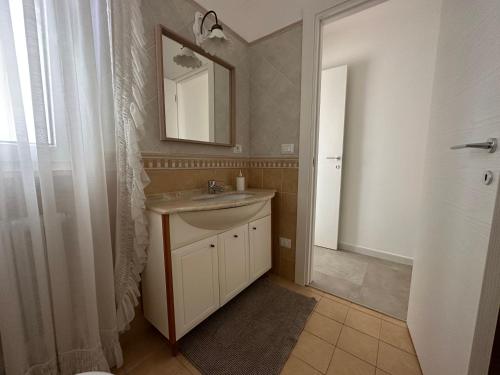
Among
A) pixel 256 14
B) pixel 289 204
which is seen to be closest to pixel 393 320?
pixel 289 204

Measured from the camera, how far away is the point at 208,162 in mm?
1521

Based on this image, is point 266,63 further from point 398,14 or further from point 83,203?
point 83,203

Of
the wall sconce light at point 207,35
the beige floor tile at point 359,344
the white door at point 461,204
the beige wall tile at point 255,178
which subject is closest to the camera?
the white door at point 461,204

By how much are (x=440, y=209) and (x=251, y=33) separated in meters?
1.93

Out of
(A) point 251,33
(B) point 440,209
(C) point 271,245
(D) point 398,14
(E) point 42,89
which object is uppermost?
(D) point 398,14

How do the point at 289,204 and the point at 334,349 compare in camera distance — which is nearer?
the point at 334,349

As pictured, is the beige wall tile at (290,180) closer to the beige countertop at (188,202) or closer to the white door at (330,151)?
the beige countertop at (188,202)

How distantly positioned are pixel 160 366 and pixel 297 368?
71 cm

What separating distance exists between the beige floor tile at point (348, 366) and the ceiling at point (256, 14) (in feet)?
7.44

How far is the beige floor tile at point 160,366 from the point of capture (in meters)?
0.96

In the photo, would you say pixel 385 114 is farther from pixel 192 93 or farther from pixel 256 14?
pixel 192 93

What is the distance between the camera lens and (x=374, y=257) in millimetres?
2092

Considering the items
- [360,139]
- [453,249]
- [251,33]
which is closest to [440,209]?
[453,249]

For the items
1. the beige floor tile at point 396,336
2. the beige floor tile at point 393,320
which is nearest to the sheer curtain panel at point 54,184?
the beige floor tile at point 396,336
